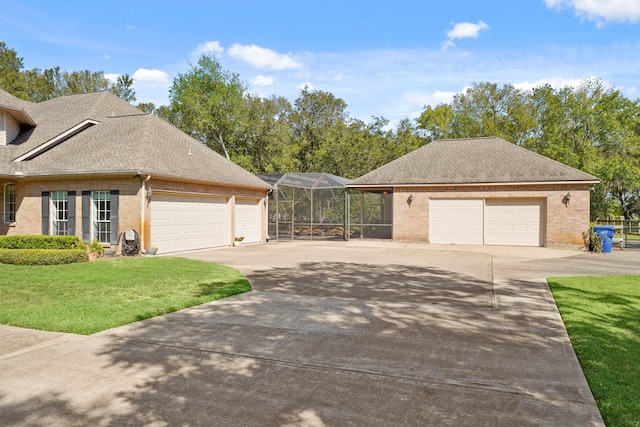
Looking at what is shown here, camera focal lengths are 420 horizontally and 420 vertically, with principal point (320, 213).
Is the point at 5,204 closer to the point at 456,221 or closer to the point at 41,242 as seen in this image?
the point at 41,242

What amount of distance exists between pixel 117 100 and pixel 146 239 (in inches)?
442

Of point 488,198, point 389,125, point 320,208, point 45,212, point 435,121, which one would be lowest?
point 45,212

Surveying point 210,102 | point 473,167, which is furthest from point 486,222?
point 210,102

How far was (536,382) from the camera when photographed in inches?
166

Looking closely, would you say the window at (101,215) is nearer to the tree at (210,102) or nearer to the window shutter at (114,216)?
the window shutter at (114,216)

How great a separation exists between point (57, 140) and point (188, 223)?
7.10 m

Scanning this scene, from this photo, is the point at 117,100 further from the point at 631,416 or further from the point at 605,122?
the point at 605,122

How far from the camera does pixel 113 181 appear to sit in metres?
14.9

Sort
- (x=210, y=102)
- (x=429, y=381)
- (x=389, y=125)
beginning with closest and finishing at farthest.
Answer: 1. (x=429, y=381)
2. (x=210, y=102)
3. (x=389, y=125)

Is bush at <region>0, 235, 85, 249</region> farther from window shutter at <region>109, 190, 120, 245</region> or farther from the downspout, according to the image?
the downspout

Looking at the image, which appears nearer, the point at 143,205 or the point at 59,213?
the point at 143,205

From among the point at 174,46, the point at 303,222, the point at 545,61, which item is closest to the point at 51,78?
the point at 174,46

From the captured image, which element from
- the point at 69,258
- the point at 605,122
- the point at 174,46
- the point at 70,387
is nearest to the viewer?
the point at 70,387

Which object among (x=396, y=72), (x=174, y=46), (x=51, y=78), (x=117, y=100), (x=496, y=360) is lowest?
(x=496, y=360)
